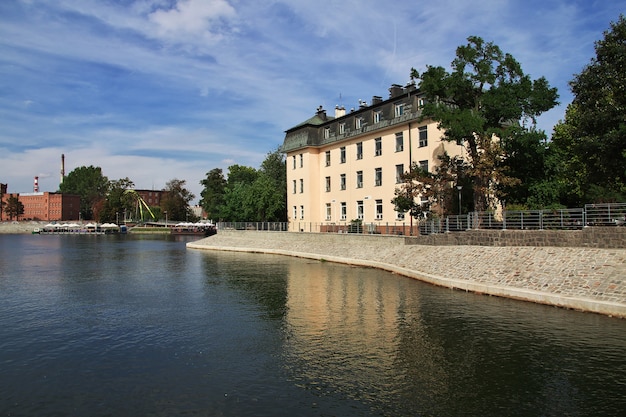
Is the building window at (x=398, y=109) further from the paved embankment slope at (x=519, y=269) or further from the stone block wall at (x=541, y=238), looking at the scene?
the stone block wall at (x=541, y=238)

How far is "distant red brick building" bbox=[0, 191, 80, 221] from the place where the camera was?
185m

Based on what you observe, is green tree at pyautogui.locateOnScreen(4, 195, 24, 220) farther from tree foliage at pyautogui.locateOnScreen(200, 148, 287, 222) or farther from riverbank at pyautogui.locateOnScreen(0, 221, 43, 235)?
tree foliage at pyautogui.locateOnScreen(200, 148, 287, 222)

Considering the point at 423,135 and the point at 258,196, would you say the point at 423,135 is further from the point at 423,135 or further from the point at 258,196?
the point at 258,196

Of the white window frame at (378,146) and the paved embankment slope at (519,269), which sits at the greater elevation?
the white window frame at (378,146)

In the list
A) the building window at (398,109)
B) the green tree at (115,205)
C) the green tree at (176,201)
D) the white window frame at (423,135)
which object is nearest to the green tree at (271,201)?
the building window at (398,109)

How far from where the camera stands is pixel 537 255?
80.1 ft

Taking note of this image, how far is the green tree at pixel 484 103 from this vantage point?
33125 mm

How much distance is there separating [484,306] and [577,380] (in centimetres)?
930

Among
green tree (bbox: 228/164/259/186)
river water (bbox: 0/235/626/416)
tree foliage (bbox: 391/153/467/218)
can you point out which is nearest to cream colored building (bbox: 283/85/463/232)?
tree foliage (bbox: 391/153/467/218)

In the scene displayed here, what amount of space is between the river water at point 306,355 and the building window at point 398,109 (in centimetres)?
2402

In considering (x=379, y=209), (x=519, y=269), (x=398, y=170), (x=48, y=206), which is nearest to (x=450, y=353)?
(x=519, y=269)

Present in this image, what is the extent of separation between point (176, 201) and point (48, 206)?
231ft

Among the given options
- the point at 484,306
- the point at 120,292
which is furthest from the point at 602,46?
the point at 120,292

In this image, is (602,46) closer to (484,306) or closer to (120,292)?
(484,306)
